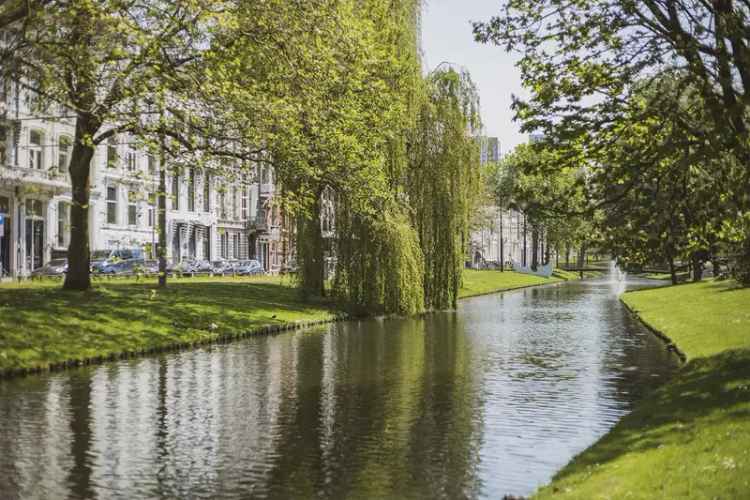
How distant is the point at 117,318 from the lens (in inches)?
1030

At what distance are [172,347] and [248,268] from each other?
41.0 m

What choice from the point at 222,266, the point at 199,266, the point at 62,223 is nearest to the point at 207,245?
the point at 222,266

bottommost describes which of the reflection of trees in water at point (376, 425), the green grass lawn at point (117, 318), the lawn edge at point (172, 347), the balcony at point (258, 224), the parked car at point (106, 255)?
the reflection of trees in water at point (376, 425)

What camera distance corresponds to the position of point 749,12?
55.4 ft

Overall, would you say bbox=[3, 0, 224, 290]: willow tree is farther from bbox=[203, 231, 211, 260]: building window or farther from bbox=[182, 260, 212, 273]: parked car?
bbox=[203, 231, 211, 260]: building window

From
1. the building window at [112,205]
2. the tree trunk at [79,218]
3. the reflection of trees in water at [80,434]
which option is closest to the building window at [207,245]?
the building window at [112,205]

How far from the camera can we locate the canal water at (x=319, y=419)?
10969 millimetres

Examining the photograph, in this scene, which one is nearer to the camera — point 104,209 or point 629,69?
point 629,69

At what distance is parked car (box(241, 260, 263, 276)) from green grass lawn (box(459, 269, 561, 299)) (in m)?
15.2

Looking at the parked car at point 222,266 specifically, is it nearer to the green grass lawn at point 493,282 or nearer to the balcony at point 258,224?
the balcony at point 258,224

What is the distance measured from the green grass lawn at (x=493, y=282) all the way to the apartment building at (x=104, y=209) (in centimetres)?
1549

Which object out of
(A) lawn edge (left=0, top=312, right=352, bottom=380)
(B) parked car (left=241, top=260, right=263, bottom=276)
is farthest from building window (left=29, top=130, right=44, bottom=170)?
(A) lawn edge (left=0, top=312, right=352, bottom=380)

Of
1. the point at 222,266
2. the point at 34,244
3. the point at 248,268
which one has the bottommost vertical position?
the point at 248,268

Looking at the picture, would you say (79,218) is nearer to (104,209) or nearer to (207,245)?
(104,209)
